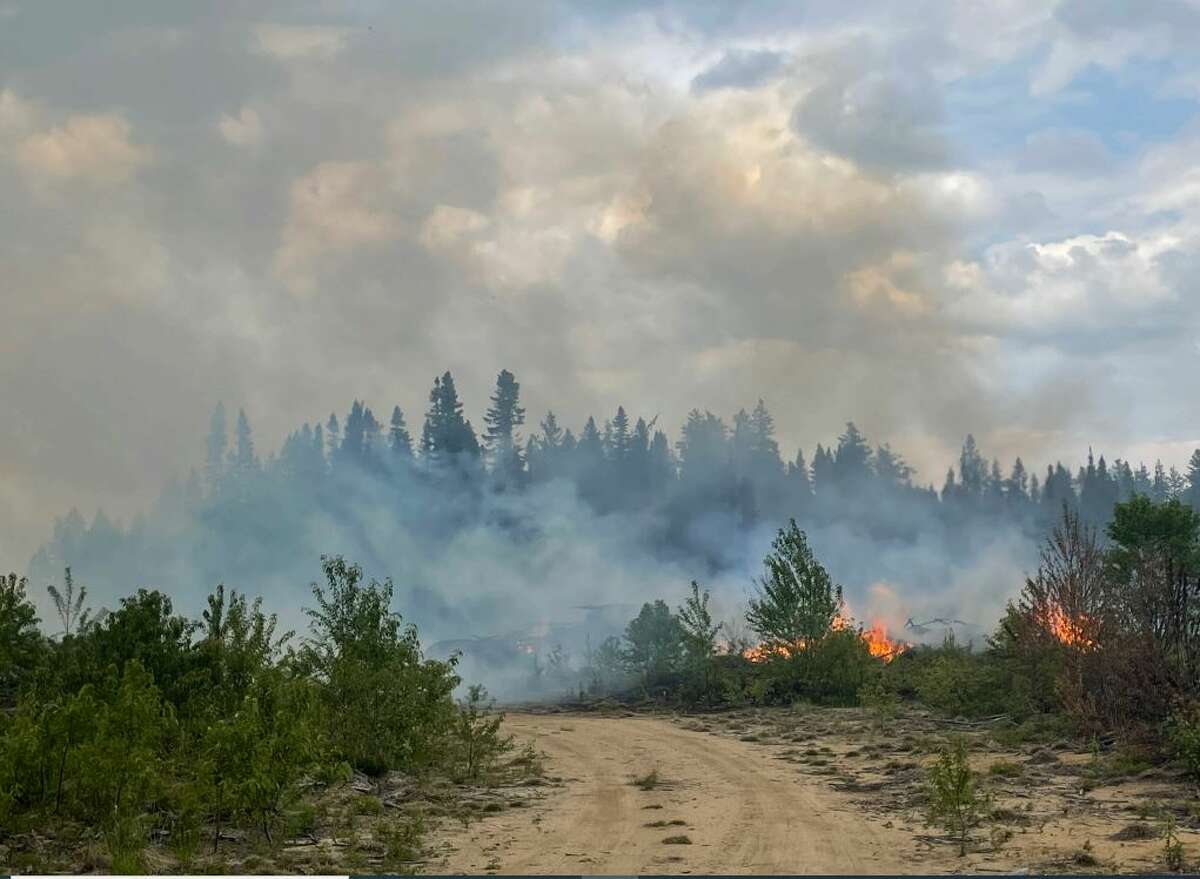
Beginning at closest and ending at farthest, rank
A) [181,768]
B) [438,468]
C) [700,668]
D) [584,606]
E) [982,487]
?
1. [181,768]
2. [700,668]
3. [584,606]
4. [438,468]
5. [982,487]

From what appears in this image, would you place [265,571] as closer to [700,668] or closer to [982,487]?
[700,668]

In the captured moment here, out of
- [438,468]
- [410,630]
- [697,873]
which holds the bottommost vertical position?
[697,873]

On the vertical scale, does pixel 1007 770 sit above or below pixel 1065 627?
below

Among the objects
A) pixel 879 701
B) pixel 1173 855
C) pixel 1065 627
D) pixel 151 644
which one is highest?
pixel 151 644

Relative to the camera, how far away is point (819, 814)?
1783 cm

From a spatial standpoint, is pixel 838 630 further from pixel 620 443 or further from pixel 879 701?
pixel 620 443

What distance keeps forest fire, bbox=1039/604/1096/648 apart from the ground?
9.57 ft

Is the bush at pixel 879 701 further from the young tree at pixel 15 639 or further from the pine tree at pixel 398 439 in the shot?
the pine tree at pixel 398 439

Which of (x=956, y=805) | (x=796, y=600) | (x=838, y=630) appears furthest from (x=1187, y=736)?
(x=796, y=600)

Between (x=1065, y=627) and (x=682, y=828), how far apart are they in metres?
17.3

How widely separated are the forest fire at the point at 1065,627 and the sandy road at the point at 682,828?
8403mm

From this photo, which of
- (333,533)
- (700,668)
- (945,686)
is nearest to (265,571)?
(333,533)

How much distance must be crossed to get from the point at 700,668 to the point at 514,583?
43.6 meters

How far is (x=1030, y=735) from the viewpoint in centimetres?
2777
